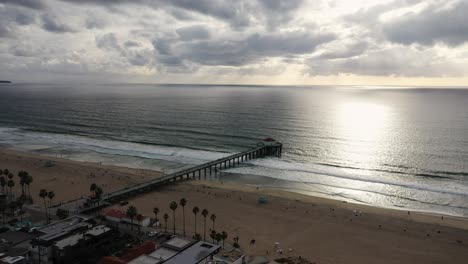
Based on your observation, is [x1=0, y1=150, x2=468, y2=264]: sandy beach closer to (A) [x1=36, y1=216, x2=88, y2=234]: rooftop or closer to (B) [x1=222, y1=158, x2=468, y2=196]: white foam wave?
(A) [x1=36, y1=216, x2=88, y2=234]: rooftop

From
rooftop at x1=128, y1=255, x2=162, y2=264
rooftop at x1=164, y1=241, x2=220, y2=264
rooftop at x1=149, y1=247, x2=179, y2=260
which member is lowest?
rooftop at x1=128, y1=255, x2=162, y2=264

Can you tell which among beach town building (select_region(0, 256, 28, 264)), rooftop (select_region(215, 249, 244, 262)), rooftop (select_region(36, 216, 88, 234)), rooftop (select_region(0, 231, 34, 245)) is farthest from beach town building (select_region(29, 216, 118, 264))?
rooftop (select_region(215, 249, 244, 262))

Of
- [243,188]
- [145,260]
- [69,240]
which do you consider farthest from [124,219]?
[243,188]

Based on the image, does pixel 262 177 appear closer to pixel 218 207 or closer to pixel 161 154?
pixel 218 207

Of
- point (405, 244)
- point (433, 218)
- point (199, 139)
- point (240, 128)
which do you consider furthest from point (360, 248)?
point (240, 128)

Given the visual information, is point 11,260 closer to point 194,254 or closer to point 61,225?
point 61,225

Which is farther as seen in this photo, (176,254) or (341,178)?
(341,178)
